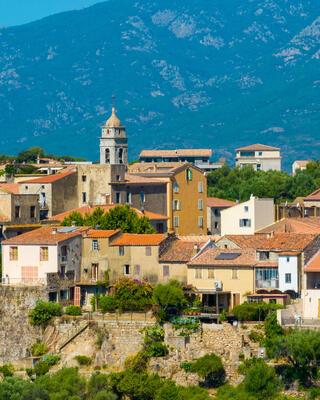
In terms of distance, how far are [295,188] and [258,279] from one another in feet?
202

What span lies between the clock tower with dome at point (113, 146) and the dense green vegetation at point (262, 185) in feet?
50.6

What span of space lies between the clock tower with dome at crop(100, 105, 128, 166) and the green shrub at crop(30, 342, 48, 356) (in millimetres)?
46263

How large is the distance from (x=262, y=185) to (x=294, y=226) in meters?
50.1

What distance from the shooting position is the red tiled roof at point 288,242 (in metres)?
67.1

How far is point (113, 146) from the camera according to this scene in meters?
114

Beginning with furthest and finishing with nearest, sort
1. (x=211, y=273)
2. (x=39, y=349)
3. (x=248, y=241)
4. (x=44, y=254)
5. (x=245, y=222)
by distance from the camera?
(x=245, y=222) → (x=248, y=241) → (x=44, y=254) → (x=211, y=273) → (x=39, y=349)

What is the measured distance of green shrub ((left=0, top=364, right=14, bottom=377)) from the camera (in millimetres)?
64944

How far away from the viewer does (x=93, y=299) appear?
69.3m

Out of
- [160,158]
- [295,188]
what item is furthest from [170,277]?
[160,158]

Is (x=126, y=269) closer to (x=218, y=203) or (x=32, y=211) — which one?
(x=32, y=211)

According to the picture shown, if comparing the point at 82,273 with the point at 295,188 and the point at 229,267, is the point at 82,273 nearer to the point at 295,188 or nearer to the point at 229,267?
the point at 229,267

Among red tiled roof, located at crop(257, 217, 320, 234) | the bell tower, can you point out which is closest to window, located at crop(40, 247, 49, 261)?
red tiled roof, located at crop(257, 217, 320, 234)

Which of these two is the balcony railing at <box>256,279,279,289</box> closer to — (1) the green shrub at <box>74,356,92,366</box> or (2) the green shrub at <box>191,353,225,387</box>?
(2) the green shrub at <box>191,353,225,387</box>

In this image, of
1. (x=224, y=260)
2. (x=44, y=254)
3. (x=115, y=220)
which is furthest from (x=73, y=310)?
(x=115, y=220)
